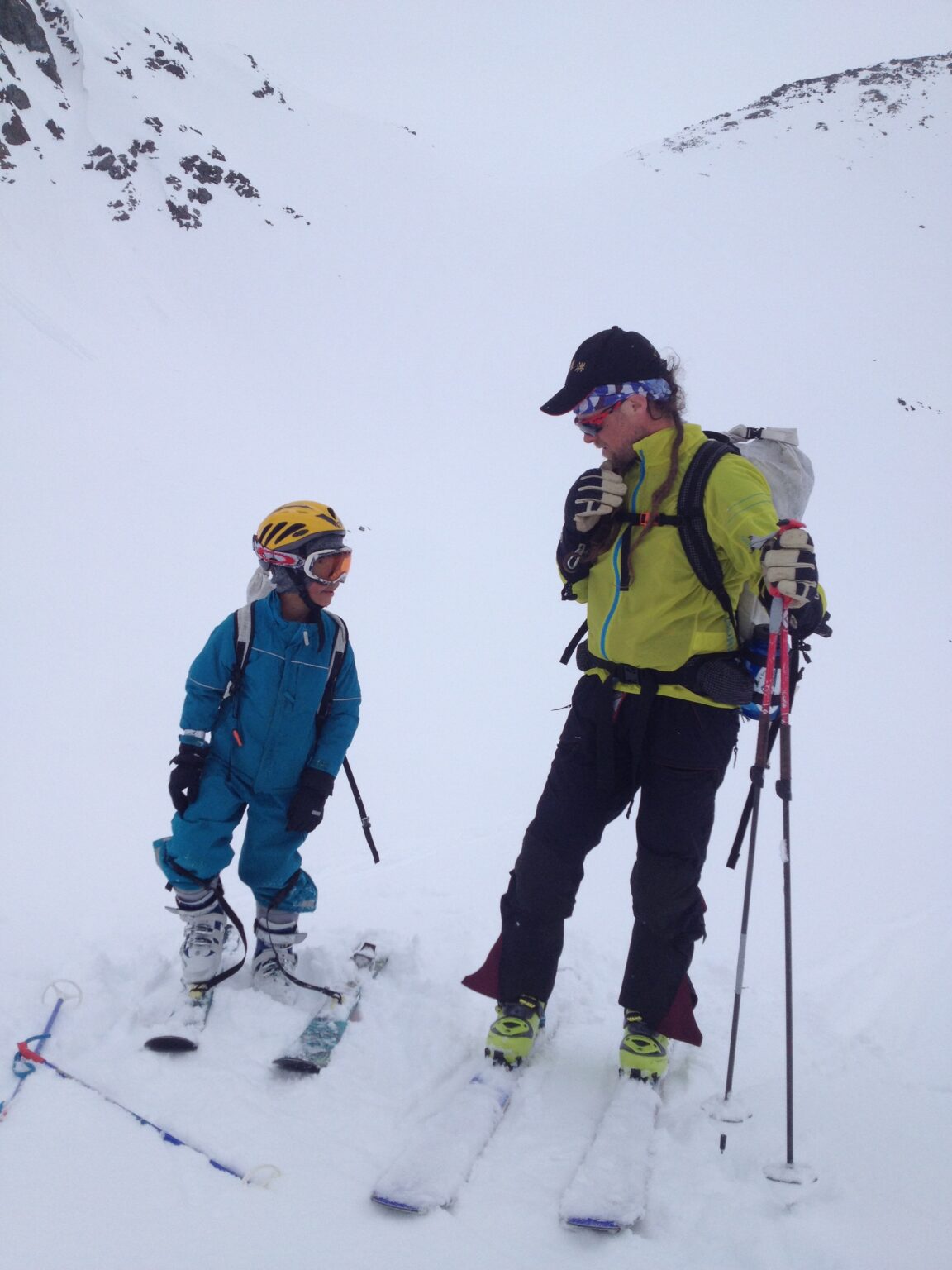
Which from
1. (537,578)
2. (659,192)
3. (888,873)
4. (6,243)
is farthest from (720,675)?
(659,192)

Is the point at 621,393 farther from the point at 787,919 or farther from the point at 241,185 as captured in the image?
the point at 241,185

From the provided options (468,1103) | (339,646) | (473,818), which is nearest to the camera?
(468,1103)

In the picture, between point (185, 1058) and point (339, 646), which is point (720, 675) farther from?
point (185, 1058)

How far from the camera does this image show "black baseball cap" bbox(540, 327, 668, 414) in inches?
104

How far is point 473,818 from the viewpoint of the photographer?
5734mm

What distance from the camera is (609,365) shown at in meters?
2.65

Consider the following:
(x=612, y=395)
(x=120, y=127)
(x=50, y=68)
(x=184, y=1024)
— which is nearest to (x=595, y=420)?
(x=612, y=395)

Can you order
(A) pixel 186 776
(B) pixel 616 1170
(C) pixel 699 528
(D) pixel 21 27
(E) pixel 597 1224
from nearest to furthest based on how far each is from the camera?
(E) pixel 597 1224 → (B) pixel 616 1170 → (C) pixel 699 528 → (A) pixel 186 776 → (D) pixel 21 27

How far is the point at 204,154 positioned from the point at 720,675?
33161mm

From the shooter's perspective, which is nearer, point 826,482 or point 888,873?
point 888,873

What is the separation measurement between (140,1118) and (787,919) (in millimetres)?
1979

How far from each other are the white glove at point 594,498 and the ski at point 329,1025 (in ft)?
6.65

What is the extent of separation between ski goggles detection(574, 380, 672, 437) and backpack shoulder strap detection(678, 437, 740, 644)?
0.30m

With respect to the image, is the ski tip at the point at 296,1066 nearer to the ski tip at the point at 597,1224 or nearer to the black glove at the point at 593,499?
the ski tip at the point at 597,1224
